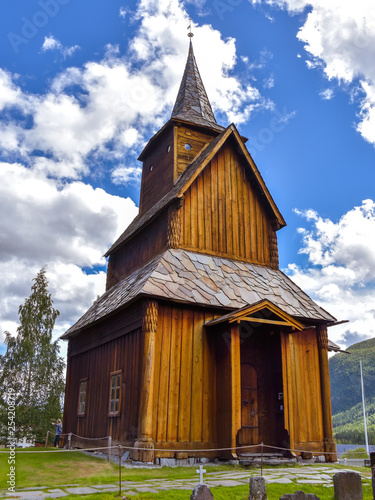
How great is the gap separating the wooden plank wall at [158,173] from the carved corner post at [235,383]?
24.7ft

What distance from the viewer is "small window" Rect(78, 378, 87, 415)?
17.4 meters

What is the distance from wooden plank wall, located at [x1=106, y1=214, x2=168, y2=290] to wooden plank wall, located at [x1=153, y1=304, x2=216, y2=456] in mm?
3357

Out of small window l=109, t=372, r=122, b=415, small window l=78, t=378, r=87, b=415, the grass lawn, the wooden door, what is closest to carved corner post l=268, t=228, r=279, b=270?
the wooden door

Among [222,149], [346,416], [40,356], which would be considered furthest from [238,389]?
[346,416]

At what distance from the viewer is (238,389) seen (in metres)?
12.9

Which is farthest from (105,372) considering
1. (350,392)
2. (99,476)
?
(350,392)

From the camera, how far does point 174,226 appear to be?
52.0ft

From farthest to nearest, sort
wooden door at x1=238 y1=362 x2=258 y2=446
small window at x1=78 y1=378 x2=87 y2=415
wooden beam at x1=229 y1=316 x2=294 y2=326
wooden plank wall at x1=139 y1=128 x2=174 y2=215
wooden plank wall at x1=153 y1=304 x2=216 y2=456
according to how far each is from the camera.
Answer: wooden plank wall at x1=139 y1=128 x2=174 y2=215
small window at x1=78 y1=378 x2=87 y2=415
wooden door at x1=238 y1=362 x2=258 y2=446
wooden beam at x1=229 y1=316 x2=294 y2=326
wooden plank wall at x1=153 y1=304 x2=216 y2=456

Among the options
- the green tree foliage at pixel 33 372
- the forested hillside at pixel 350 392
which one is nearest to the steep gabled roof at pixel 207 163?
the green tree foliage at pixel 33 372

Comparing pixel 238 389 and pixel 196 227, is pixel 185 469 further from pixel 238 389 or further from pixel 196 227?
pixel 196 227

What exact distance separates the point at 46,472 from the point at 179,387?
12.7 feet

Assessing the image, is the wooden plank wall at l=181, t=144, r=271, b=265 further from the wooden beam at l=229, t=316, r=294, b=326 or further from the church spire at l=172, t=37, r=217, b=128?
the wooden beam at l=229, t=316, r=294, b=326

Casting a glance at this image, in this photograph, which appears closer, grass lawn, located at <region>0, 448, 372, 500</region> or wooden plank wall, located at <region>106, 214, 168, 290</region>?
grass lawn, located at <region>0, 448, 372, 500</region>

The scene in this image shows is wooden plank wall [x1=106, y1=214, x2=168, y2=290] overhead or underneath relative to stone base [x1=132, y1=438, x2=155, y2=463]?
overhead
